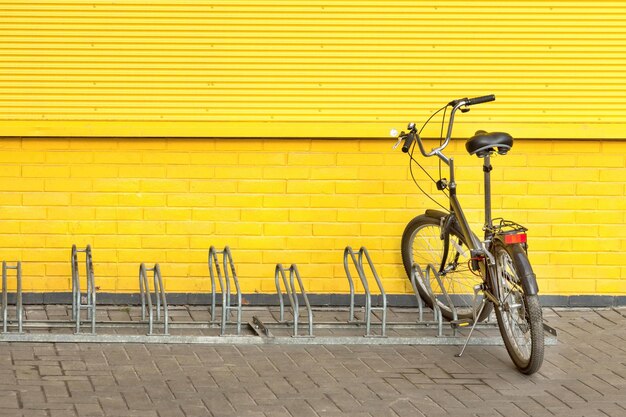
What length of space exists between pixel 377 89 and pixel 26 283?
271 centimetres

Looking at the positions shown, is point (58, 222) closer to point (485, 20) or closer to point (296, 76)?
point (296, 76)

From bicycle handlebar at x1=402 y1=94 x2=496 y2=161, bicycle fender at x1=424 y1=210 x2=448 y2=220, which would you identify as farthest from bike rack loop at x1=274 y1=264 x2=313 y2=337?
bicycle handlebar at x1=402 y1=94 x2=496 y2=161

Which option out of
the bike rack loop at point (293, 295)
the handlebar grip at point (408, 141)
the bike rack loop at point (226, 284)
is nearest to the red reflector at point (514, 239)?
the handlebar grip at point (408, 141)

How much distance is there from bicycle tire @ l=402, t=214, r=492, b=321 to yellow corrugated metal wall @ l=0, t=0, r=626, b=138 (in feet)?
2.35

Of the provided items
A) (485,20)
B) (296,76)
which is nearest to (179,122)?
(296,76)

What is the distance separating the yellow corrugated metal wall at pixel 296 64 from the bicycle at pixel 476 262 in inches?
16.4

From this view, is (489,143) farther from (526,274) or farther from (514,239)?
(526,274)

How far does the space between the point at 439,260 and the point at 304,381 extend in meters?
2.31

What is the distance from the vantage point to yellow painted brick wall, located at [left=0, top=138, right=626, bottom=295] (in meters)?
9.45

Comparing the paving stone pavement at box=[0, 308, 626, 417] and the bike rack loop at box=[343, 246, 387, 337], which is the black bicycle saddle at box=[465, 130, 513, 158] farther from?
the paving stone pavement at box=[0, 308, 626, 417]

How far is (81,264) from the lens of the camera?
9633 mm

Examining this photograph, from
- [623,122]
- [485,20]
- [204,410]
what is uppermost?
[485,20]

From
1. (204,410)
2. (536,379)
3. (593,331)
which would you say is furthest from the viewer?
(593,331)

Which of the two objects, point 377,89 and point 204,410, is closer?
point 204,410
